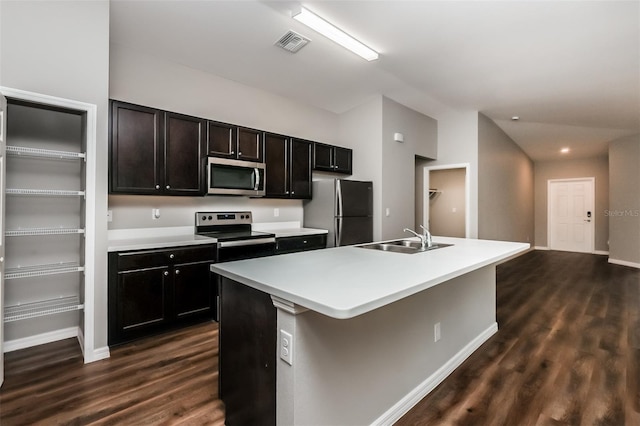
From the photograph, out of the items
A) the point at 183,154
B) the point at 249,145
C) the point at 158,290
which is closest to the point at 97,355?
the point at 158,290

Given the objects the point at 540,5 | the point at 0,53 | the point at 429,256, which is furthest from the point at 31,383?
the point at 540,5

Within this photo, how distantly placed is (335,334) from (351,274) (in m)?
0.29

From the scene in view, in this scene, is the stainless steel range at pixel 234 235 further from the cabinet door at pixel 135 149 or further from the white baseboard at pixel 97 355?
the white baseboard at pixel 97 355

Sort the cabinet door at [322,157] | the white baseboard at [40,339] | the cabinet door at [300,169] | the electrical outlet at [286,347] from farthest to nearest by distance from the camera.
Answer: the cabinet door at [322,157]
the cabinet door at [300,169]
the white baseboard at [40,339]
the electrical outlet at [286,347]

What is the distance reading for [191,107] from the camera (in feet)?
11.5

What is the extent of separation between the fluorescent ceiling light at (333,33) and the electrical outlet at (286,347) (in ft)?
8.68

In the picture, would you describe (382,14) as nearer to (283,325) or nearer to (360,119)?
(360,119)

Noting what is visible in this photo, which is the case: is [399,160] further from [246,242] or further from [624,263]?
[624,263]

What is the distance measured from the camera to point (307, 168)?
4281 mm

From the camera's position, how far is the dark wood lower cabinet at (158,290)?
2570 mm

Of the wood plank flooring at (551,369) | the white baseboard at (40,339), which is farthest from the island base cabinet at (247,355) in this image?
the white baseboard at (40,339)

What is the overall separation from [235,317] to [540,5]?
10.9ft

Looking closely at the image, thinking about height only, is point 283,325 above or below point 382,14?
below

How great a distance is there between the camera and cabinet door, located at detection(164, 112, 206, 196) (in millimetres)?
3002
